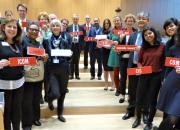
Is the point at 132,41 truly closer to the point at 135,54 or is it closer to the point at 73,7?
the point at 135,54

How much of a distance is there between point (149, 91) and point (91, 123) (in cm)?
111

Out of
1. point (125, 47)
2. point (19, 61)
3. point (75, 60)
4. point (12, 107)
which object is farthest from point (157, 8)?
point (12, 107)

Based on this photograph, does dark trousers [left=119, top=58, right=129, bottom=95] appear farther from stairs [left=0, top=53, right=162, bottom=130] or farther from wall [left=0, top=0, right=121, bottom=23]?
wall [left=0, top=0, right=121, bottom=23]

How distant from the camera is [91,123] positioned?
15.3 ft

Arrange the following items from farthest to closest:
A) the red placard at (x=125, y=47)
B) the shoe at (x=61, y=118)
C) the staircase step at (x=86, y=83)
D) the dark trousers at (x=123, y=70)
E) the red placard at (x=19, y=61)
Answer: the staircase step at (x=86, y=83) < the dark trousers at (x=123, y=70) < the shoe at (x=61, y=118) < the red placard at (x=125, y=47) < the red placard at (x=19, y=61)

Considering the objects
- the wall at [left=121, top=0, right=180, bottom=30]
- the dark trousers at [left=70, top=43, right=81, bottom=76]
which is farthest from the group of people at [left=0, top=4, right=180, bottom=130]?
the wall at [left=121, top=0, right=180, bottom=30]

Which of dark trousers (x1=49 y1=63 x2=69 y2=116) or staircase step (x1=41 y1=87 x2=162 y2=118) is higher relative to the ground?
dark trousers (x1=49 y1=63 x2=69 y2=116)

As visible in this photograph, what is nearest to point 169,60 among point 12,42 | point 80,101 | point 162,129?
point 162,129

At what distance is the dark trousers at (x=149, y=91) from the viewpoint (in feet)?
13.2

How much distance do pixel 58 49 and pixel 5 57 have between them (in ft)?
4.12

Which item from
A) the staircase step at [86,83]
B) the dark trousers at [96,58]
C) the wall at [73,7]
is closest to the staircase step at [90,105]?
the staircase step at [86,83]

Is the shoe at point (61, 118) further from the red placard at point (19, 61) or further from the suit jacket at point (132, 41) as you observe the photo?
the red placard at point (19, 61)

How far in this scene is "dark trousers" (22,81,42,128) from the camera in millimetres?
3920

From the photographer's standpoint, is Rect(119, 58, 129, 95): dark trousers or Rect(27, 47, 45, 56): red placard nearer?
Rect(27, 47, 45, 56): red placard
